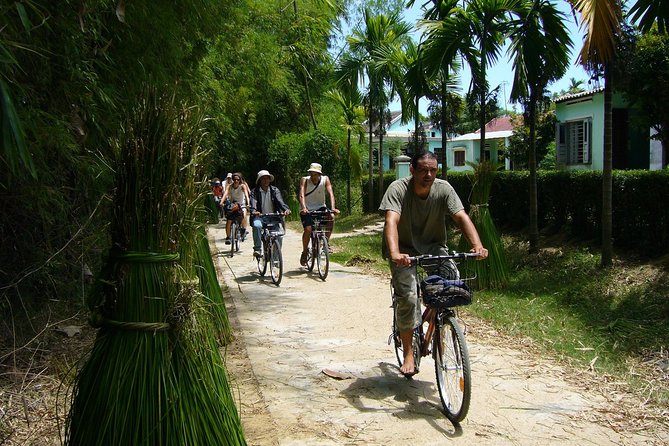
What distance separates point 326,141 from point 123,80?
60.5ft

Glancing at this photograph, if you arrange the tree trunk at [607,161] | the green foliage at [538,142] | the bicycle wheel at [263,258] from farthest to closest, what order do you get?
the green foliage at [538,142] → the bicycle wheel at [263,258] → the tree trunk at [607,161]

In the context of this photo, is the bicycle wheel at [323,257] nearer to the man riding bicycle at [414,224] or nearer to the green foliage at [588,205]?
the green foliage at [588,205]

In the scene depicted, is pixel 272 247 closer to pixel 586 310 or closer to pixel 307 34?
pixel 586 310

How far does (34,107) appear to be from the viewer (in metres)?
4.39

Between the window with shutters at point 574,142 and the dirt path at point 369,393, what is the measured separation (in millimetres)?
14326

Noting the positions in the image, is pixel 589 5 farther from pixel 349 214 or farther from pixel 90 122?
pixel 349 214

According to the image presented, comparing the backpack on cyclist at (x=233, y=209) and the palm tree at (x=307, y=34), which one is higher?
the palm tree at (x=307, y=34)

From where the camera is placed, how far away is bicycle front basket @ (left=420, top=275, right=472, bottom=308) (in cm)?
441

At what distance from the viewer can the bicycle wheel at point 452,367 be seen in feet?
13.6

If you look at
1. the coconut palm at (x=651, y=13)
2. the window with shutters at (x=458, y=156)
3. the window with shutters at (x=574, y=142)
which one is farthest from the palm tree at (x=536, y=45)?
the window with shutters at (x=458, y=156)

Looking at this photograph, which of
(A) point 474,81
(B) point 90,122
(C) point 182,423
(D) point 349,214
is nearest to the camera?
(C) point 182,423

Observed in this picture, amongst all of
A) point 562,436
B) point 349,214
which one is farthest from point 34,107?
point 349,214

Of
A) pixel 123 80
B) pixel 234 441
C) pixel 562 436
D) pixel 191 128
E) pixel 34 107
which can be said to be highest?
pixel 123 80

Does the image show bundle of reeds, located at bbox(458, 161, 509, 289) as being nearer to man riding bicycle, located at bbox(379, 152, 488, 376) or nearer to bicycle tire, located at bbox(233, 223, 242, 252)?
man riding bicycle, located at bbox(379, 152, 488, 376)
